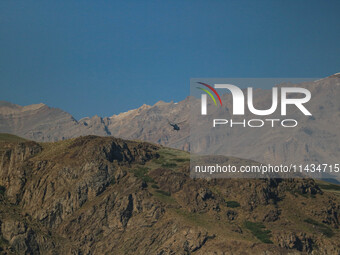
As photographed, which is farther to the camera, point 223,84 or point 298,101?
point 223,84

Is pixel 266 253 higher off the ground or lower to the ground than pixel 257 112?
lower

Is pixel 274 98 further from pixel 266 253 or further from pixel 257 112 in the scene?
pixel 266 253

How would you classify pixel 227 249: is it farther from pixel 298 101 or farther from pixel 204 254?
pixel 298 101

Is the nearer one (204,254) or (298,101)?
(298,101)

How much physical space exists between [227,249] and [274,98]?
50.5 metres

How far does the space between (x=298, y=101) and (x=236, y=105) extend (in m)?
19.4

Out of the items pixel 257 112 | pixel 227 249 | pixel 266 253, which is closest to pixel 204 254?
pixel 227 249

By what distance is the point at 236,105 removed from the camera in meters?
193

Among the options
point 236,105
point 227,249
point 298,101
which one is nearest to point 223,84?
point 236,105

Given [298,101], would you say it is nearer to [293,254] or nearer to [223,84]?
[223,84]

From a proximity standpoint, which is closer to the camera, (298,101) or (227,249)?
(298,101)

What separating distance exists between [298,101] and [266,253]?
161ft

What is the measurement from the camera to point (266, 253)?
7662 inches

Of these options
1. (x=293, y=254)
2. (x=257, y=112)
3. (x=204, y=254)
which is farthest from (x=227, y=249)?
(x=257, y=112)
